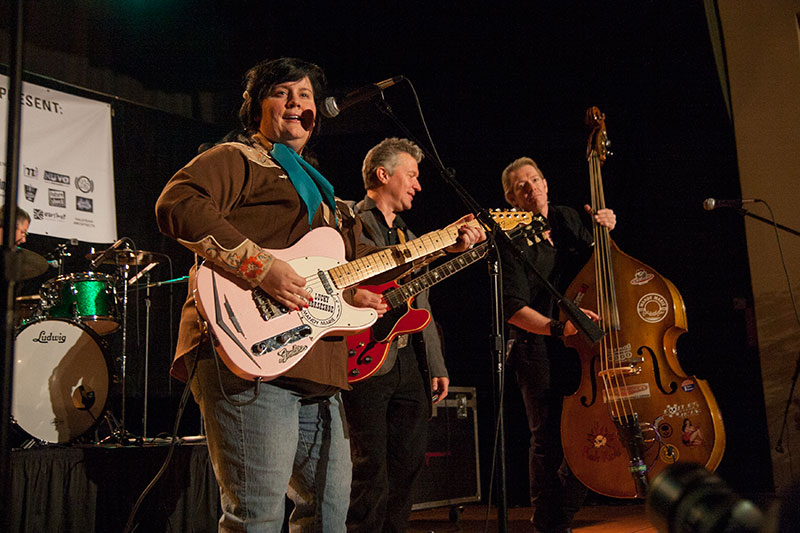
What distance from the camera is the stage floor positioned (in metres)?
4.32

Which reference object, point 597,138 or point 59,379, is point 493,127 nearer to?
point 597,138

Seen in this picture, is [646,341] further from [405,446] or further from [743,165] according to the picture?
[743,165]

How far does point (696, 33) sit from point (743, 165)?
130 cm

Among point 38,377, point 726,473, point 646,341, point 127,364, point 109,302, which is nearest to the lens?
point 646,341

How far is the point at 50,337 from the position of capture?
178 inches

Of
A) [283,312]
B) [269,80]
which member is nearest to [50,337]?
[269,80]

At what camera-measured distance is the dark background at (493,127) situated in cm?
559

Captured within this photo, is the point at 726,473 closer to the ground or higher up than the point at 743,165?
closer to the ground

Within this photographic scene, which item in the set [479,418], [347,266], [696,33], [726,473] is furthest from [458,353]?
[347,266]

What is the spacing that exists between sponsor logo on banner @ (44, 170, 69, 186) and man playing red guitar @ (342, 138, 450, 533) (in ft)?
10.5

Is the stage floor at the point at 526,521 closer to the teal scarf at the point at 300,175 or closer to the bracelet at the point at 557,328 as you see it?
the bracelet at the point at 557,328

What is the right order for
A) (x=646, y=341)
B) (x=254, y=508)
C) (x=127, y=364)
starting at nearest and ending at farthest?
(x=254, y=508) → (x=646, y=341) → (x=127, y=364)

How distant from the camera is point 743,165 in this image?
611cm

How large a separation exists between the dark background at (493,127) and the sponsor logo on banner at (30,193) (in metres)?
0.31
